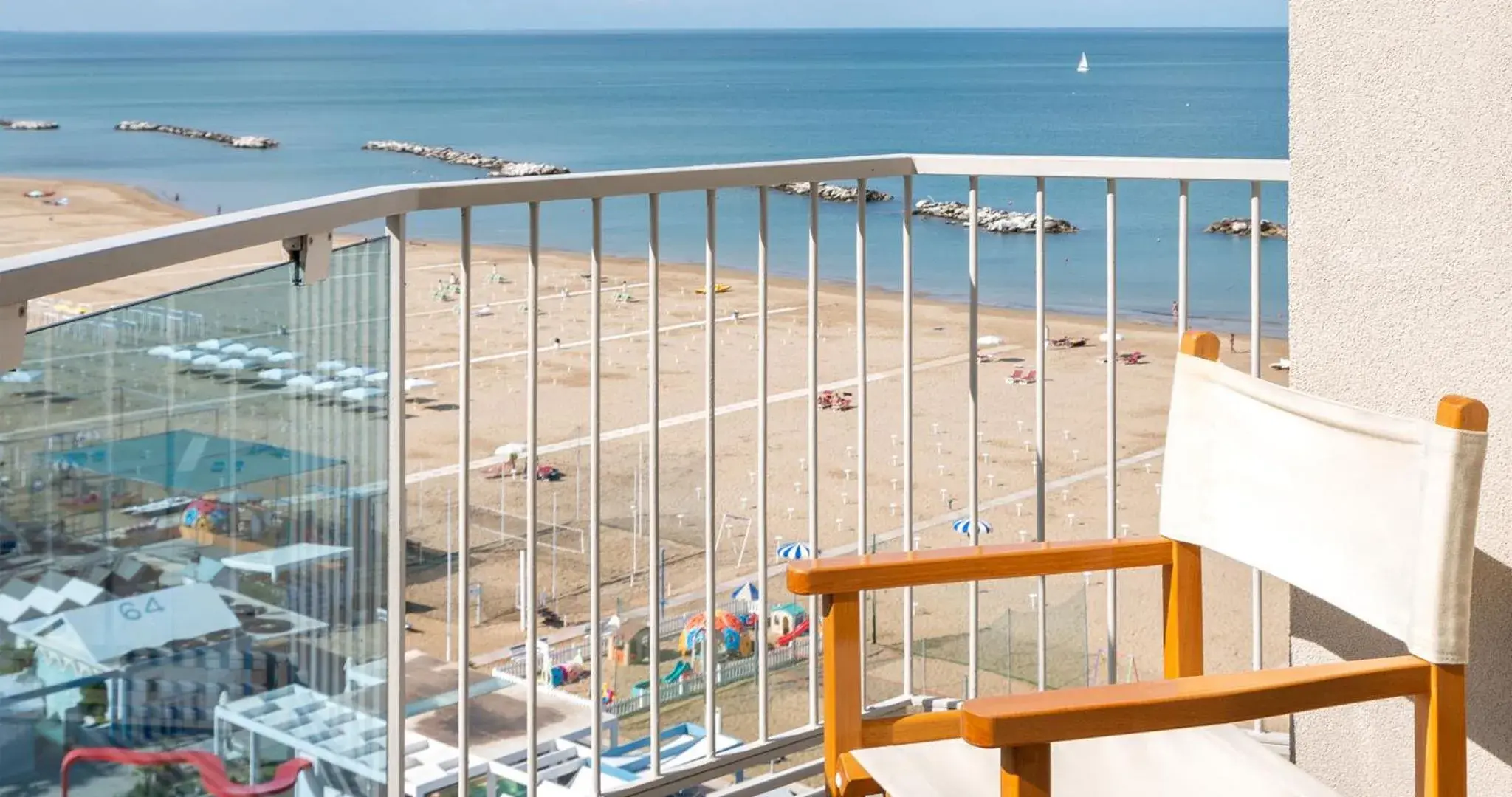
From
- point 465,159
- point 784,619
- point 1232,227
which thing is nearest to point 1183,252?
point 784,619

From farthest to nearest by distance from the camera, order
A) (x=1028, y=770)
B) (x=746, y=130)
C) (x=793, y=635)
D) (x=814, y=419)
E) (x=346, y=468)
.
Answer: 1. (x=746, y=130)
2. (x=793, y=635)
3. (x=814, y=419)
4. (x=346, y=468)
5. (x=1028, y=770)

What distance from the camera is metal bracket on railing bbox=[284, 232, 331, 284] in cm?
181

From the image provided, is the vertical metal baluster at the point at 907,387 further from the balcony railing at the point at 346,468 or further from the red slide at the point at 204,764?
the red slide at the point at 204,764

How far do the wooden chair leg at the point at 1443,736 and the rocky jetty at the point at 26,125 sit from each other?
54.9m

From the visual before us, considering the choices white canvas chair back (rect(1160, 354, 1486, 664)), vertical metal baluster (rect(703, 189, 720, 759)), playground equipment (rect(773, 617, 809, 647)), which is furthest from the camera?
playground equipment (rect(773, 617, 809, 647))

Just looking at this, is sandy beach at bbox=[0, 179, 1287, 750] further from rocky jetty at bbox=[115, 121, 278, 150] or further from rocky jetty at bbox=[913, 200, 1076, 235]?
rocky jetty at bbox=[115, 121, 278, 150]

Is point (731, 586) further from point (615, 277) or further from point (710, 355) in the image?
point (615, 277)

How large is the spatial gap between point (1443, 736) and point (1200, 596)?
22.3 inches

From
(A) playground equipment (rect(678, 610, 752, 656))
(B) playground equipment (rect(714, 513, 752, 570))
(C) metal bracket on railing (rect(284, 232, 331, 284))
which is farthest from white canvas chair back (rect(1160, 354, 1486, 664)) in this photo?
(B) playground equipment (rect(714, 513, 752, 570))

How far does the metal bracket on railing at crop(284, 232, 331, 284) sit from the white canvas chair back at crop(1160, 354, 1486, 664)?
1.21 m

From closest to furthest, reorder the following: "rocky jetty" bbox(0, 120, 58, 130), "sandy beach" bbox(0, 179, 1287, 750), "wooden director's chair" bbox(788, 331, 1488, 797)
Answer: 1. "wooden director's chair" bbox(788, 331, 1488, 797)
2. "sandy beach" bbox(0, 179, 1287, 750)
3. "rocky jetty" bbox(0, 120, 58, 130)

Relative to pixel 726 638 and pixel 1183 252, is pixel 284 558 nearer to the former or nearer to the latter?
pixel 1183 252

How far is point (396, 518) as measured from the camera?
2.08 metres

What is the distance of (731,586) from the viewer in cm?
1347
